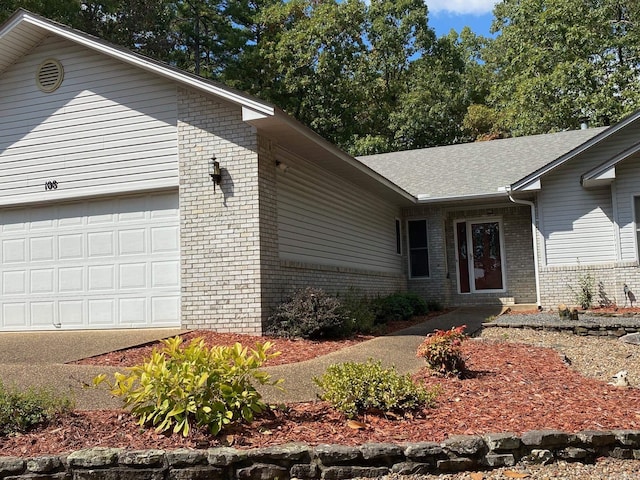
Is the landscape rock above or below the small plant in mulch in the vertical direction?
below

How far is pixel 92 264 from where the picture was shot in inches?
427

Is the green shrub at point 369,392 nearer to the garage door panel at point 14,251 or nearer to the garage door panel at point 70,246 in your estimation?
the garage door panel at point 70,246

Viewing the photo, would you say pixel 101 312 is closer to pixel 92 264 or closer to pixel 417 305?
pixel 92 264

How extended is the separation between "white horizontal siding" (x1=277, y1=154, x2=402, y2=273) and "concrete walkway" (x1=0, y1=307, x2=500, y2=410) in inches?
96.0

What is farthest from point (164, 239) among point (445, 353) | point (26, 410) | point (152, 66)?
point (26, 410)

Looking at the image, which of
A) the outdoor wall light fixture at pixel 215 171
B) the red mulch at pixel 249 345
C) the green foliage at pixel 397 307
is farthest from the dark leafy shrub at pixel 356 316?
the outdoor wall light fixture at pixel 215 171

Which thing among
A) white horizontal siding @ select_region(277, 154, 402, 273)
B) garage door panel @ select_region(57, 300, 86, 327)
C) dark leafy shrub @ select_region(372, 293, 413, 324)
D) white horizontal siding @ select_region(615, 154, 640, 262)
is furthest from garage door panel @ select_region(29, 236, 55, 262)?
white horizontal siding @ select_region(615, 154, 640, 262)

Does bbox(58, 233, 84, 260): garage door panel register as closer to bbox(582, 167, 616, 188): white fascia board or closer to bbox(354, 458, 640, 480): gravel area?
bbox(354, 458, 640, 480): gravel area

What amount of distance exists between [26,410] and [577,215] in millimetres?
13469

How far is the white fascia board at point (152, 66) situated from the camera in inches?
368

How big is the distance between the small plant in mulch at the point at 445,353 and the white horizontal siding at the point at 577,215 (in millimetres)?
9239

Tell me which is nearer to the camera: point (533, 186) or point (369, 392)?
point (369, 392)

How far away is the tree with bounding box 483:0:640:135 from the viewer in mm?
26141

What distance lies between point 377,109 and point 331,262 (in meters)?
21.6
